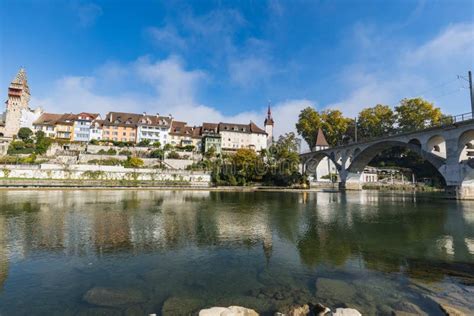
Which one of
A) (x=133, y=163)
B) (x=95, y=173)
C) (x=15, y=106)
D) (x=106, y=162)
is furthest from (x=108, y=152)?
(x=15, y=106)

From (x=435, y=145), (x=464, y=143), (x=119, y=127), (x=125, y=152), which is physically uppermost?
(x=119, y=127)

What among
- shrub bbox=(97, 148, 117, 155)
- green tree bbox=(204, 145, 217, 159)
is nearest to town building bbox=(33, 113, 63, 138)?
shrub bbox=(97, 148, 117, 155)

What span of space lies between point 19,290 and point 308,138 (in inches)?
3127

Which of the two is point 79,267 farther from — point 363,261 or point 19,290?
point 363,261

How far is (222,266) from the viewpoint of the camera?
384 inches

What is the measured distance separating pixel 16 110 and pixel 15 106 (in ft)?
3.56

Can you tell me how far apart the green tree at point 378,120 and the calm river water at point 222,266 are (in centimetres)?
5862

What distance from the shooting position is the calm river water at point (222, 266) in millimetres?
6965

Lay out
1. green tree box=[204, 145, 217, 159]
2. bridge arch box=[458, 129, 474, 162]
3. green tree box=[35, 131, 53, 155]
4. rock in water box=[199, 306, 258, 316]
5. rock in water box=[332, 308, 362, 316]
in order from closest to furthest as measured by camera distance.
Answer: rock in water box=[332, 308, 362, 316]
rock in water box=[199, 306, 258, 316]
bridge arch box=[458, 129, 474, 162]
green tree box=[35, 131, 53, 155]
green tree box=[204, 145, 217, 159]

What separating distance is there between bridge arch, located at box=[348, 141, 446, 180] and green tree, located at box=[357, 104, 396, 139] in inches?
769

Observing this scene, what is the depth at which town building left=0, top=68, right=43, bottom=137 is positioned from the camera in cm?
6906

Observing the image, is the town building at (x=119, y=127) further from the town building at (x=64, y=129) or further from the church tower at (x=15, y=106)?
the church tower at (x=15, y=106)

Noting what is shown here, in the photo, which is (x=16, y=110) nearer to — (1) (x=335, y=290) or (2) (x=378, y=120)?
(1) (x=335, y=290)

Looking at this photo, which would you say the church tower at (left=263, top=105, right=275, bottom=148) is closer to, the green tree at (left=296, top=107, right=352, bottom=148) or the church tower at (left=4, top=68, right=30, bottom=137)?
the green tree at (left=296, top=107, right=352, bottom=148)
